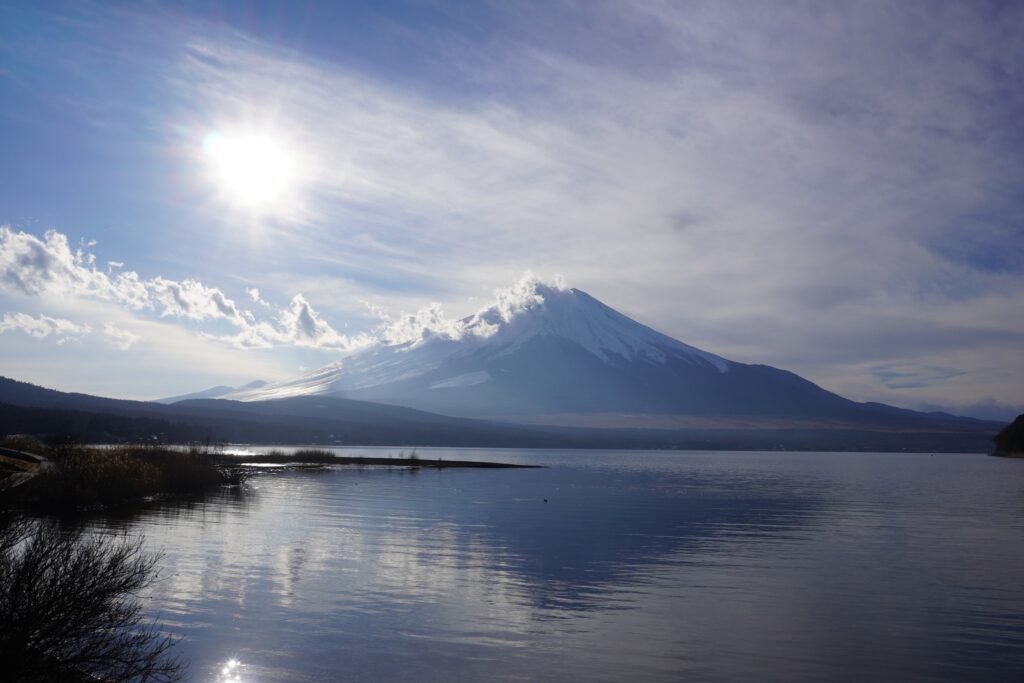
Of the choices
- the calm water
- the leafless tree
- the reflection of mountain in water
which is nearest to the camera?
the leafless tree

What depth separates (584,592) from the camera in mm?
33125

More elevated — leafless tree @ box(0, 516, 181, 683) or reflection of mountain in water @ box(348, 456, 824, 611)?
leafless tree @ box(0, 516, 181, 683)

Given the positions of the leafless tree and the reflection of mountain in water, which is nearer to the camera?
the leafless tree

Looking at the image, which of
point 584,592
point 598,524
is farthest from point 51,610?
point 598,524

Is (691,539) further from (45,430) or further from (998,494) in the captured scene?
(45,430)

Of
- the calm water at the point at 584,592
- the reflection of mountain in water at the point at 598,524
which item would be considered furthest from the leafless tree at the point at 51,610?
the reflection of mountain in water at the point at 598,524

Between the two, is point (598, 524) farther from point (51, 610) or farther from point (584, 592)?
point (51, 610)

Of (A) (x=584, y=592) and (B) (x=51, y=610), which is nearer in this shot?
(B) (x=51, y=610)

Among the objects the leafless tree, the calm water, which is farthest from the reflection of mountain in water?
the leafless tree

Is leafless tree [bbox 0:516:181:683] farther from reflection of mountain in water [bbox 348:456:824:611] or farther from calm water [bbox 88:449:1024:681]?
reflection of mountain in water [bbox 348:456:824:611]

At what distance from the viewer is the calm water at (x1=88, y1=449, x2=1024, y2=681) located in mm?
23203

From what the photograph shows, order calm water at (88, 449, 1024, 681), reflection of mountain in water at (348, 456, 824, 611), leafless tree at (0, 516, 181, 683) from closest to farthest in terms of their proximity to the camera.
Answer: leafless tree at (0, 516, 181, 683)
calm water at (88, 449, 1024, 681)
reflection of mountain in water at (348, 456, 824, 611)

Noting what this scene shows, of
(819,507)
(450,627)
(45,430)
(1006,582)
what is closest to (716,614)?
(450,627)

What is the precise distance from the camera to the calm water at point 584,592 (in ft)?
76.1
